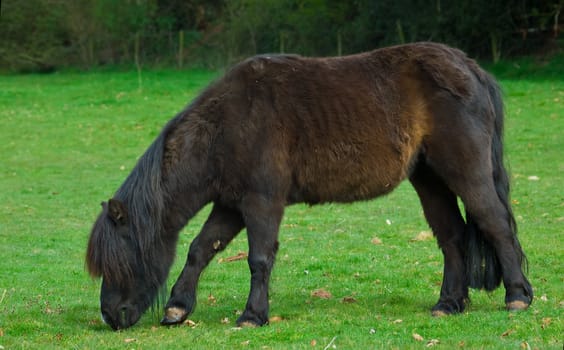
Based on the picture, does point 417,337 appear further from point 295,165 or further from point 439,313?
point 295,165

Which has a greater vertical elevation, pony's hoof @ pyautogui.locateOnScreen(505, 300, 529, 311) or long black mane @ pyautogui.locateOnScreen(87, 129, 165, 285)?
long black mane @ pyautogui.locateOnScreen(87, 129, 165, 285)

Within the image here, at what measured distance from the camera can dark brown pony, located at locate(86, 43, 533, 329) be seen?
7.07m

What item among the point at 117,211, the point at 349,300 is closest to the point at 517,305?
the point at 349,300

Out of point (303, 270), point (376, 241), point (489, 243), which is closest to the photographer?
point (489, 243)

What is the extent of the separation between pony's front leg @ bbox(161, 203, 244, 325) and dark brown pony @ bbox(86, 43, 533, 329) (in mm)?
11

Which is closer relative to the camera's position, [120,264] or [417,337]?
[417,337]

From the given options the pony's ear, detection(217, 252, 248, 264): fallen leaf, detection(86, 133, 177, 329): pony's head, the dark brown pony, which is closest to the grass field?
detection(217, 252, 248, 264): fallen leaf

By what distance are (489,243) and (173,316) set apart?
9.12ft

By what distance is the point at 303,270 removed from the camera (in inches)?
375

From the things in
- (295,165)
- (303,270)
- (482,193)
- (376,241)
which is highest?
(295,165)

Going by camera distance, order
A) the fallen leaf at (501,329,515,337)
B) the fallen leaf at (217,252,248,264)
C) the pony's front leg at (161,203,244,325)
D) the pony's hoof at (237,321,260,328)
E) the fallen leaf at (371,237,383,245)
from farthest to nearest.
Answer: the fallen leaf at (371,237,383,245)
the fallen leaf at (217,252,248,264)
the pony's front leg at (161,203,244,325)
the pony's hoof at (237,321,260,328)
the fallen leaf at (501,329,515,337)

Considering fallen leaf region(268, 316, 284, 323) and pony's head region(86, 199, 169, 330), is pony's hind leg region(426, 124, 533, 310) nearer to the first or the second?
fallen leaf region(268, 316, 284, 323)

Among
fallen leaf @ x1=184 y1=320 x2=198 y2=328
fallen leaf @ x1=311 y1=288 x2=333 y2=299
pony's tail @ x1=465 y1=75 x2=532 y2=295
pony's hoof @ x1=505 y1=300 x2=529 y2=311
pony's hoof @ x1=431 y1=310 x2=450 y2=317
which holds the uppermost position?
pony's tail @ x1=465 y1=75 x2=532 y2=295

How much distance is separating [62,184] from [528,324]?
42.7 ft
